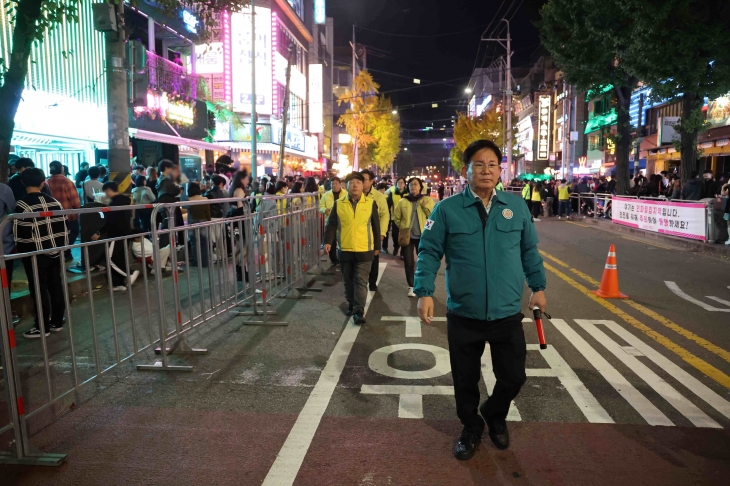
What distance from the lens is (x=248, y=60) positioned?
29.9 meters

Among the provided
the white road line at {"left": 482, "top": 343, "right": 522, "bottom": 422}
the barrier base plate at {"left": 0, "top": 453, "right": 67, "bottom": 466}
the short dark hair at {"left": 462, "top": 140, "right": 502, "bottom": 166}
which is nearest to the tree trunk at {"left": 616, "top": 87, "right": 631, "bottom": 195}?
the white road line at {"left": 482, "top": 343, "right": 522, "bottom": 422}

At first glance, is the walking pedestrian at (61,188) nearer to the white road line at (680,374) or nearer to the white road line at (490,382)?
the white road line at (490,382)

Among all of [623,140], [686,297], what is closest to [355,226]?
[686,297]

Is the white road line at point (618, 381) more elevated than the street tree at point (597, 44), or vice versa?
the street tree at point (597, 44)

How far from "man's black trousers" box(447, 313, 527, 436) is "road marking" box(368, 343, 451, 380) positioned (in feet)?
4.75

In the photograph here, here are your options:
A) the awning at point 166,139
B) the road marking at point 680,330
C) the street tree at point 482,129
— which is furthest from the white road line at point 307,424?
the street tree at point 482,129

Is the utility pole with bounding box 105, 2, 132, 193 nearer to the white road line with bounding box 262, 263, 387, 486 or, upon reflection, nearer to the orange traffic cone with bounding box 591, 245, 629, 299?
the white road line with bounding box 262, 263, 387, 486

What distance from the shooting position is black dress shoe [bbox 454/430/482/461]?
11.8ft

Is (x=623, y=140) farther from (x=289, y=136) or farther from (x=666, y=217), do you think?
A: (x=289, y=136)

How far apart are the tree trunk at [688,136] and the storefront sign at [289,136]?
2183cm

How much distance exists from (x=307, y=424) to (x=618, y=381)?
2771 millimetres

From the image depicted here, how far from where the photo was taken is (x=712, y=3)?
15867 millimetres

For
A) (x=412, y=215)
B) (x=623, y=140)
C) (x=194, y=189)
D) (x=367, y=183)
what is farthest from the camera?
(x=623, y=140)

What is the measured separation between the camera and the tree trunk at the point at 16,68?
6.68m
